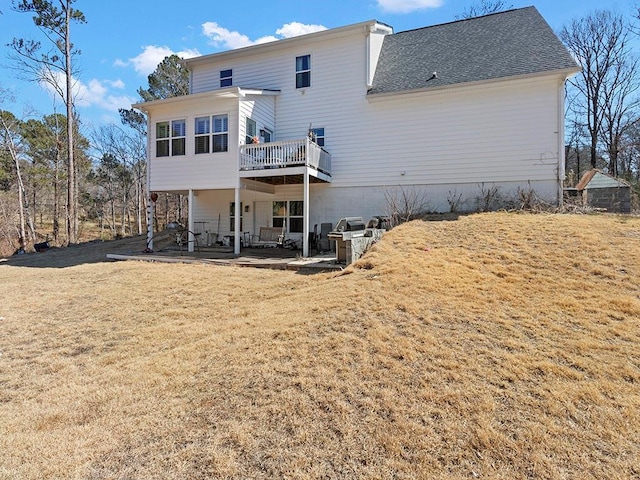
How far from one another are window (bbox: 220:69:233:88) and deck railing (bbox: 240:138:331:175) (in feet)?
19.0

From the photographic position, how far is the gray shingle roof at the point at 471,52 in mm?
12562

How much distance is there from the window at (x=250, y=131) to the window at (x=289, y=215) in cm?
327

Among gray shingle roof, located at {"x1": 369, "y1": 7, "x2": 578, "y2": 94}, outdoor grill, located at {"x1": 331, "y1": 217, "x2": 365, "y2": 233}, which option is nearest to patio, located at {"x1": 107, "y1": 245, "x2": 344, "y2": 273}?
outdoor grill, located at {"x1": 331, "y1": 217, "x2": 365, "y2": 233}

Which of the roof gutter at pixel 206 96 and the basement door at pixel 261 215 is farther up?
the roof gutter at pixel 206 96

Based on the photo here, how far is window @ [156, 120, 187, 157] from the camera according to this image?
1391cm

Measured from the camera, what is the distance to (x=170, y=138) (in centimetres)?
1407

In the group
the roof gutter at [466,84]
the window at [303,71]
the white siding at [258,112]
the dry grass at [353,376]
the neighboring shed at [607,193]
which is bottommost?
the dry grass at [353,376]

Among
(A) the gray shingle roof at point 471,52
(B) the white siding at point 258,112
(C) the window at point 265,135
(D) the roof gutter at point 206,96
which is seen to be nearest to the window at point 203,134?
(D) the roof gutter at point 206,96

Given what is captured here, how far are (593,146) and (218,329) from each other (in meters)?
29.9

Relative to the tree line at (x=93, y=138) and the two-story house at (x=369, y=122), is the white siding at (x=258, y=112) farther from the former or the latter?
the tree line at (x=93, y=138)

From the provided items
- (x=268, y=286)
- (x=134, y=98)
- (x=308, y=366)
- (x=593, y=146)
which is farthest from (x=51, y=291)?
(x=593, y=146)

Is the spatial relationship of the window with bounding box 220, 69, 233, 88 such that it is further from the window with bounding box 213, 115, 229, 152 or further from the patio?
the patio

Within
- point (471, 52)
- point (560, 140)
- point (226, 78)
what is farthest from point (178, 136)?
point (560, 140)

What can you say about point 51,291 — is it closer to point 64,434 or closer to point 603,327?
point 64,434
